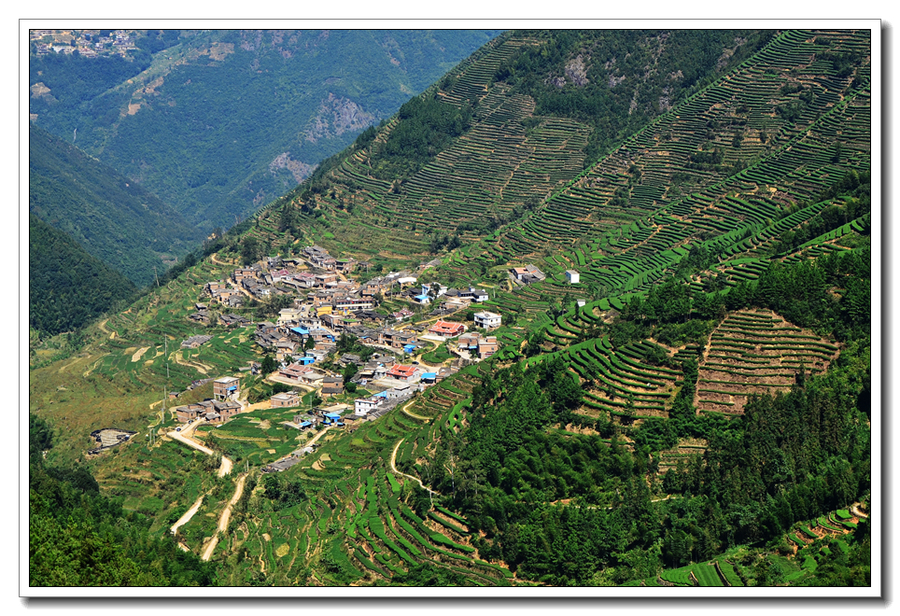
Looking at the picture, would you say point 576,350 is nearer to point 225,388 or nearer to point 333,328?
point 225,388

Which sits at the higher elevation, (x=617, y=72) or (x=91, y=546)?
(x=617, y=72)

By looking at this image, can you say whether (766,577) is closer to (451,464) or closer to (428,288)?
(451,464)

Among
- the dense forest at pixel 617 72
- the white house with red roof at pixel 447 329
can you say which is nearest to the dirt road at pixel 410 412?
the white house with red roof at pixel 447 329

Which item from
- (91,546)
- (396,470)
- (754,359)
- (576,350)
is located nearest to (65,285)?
(396,470)

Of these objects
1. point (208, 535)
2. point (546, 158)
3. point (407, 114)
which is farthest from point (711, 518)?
point (407, 114)

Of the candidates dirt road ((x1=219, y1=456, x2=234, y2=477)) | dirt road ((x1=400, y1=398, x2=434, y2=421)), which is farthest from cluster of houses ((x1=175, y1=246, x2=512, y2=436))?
dirt road ((x1=219, y1=456, x2=234, y2=477))
